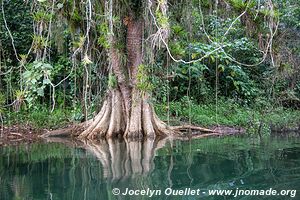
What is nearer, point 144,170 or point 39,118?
point 144,170

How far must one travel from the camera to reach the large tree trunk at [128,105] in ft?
29.5

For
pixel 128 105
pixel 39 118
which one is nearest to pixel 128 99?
pixel 128 105

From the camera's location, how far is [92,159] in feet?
20.2

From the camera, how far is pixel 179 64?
12.4m

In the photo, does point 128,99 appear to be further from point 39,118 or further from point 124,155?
point 39,118

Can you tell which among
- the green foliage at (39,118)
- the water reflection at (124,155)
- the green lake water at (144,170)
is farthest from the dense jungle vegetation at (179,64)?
the green lake water at (144,170)

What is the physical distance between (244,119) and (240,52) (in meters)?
2.93

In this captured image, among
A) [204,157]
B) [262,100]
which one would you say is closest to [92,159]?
[204,157]

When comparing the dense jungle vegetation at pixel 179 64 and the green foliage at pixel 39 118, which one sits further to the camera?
the green foliage at pixel 39 118

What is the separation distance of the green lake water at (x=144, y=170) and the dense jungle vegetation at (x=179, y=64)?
5.26 ft

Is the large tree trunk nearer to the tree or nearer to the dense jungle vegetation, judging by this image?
the tree

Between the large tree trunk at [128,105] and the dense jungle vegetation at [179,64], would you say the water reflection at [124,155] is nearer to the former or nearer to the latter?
the large tree trunk at [128,105]

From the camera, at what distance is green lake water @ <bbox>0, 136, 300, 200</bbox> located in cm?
406

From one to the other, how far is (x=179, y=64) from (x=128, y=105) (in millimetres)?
3715
